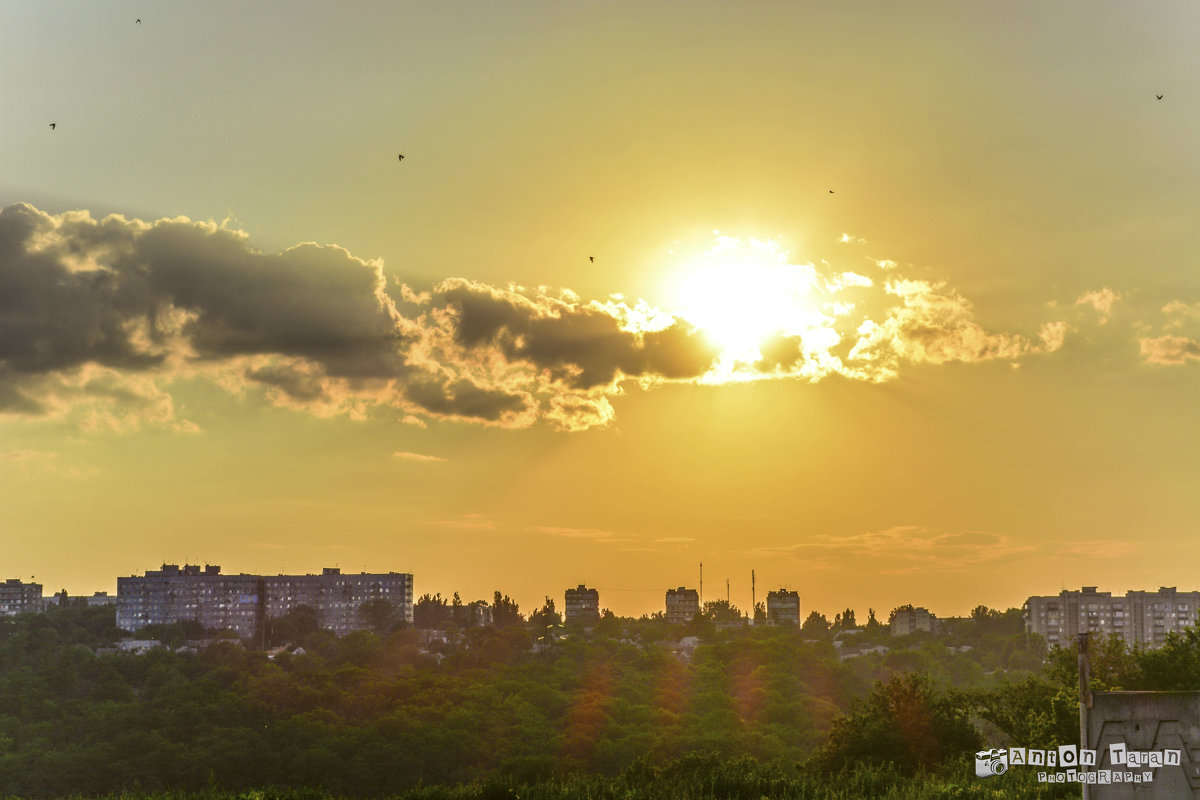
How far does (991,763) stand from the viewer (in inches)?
2119

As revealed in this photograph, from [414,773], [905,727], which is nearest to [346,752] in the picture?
[414,773]

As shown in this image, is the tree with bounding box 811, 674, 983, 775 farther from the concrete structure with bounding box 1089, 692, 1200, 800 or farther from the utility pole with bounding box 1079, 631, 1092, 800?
the utility pole with bounding box 1079, 631, 1092, 800

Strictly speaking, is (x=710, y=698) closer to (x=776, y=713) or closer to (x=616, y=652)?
(x=776, y=713)

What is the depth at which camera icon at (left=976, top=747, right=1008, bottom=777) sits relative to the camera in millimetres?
52250

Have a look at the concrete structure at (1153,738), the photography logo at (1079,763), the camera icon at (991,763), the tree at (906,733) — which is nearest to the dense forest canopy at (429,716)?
the tree at (906,733)

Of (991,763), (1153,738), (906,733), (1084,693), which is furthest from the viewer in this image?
(906,733)

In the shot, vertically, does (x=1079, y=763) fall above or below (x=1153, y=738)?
below

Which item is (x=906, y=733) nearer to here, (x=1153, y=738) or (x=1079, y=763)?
(x=1079, y=763)

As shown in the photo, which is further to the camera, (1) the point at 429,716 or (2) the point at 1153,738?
(1) the point at 429,716

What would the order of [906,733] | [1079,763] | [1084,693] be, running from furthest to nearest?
[906,733]
[1079,763]
[1084,693]

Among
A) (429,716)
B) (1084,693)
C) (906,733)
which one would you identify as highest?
(1084,693)

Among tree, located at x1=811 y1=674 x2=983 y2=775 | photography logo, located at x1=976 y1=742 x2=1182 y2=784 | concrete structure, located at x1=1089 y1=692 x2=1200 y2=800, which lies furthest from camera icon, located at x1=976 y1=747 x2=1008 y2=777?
concrete structure, located at x1=1089 y1=692 x2=1200 y2=800

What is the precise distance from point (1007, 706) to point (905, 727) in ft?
23.5

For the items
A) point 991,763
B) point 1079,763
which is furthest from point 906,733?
point 1079,763
